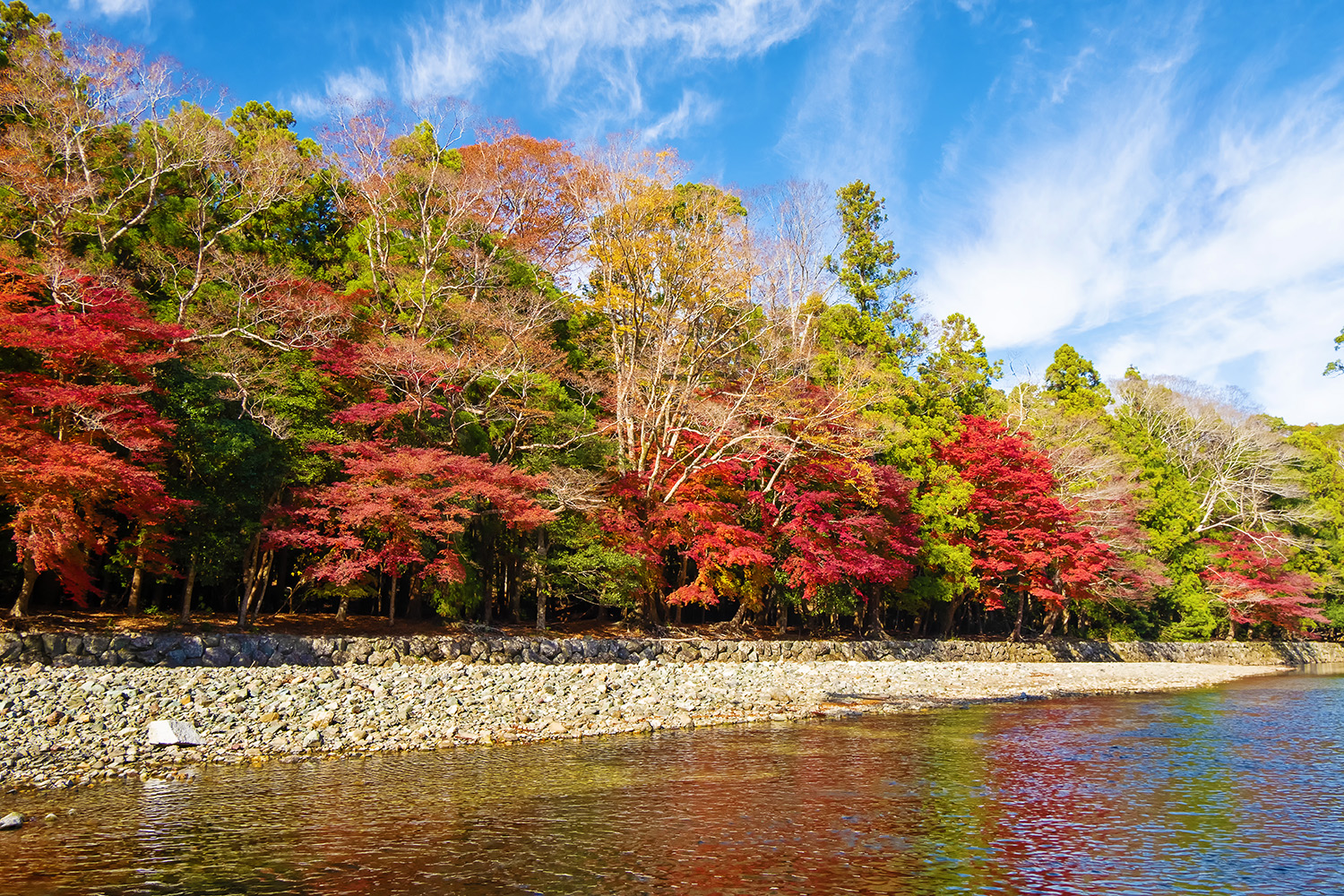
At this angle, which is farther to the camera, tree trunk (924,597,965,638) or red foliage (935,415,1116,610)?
tree trunk (924,597,965,638)

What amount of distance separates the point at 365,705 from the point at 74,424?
7608mm

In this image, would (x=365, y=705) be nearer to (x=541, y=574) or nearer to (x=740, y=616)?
(x=541, y=574)

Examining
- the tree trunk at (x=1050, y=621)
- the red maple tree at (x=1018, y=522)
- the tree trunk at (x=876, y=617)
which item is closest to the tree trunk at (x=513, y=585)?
the tree trunk at (x=876, y=617)

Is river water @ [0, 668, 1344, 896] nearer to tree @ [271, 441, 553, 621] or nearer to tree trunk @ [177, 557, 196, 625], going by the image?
tree @ [271, 441, 553, 621]

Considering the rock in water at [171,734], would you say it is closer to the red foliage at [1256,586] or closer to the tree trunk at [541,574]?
the tree trunk at [541,574]

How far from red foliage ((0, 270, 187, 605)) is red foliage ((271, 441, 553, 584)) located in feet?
9.99

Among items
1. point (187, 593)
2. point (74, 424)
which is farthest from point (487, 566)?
point (74, 424)

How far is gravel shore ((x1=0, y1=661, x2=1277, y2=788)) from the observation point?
10031 mm

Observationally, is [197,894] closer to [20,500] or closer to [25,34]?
[20,500]

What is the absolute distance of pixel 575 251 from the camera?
29.7 metres

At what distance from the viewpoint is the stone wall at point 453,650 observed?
1401cm

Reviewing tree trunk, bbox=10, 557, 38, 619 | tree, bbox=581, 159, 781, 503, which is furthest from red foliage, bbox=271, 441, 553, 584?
tree, bbox=581, 159, 781, 503

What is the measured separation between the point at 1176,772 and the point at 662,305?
1766 cm

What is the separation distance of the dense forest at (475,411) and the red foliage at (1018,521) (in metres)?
0.15
